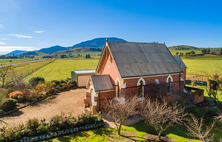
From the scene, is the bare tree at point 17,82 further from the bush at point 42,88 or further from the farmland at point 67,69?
the farmland at point 67,69

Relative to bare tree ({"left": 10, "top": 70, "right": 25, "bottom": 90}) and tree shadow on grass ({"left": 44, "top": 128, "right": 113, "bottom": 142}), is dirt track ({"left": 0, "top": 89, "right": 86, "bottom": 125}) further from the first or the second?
bare tree ({"left": 10, "top": 70, "right": 25, "bottom": 90})

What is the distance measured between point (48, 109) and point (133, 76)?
51.1ft

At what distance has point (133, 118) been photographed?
18.2m

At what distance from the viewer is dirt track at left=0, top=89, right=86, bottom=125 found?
59.4 feet

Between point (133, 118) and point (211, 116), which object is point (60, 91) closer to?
point (133, 118)

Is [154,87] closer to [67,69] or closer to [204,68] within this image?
[204,68]

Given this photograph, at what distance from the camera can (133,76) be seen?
18.8m

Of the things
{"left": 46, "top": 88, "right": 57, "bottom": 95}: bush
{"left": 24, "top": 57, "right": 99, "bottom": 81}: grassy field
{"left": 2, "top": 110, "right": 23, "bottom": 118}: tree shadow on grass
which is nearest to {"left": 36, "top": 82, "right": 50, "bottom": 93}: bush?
{"left": 46, "top": 88, "right": 57, "bottom": 95}: bush

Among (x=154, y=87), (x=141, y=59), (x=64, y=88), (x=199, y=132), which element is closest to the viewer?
(x=199, y=132)

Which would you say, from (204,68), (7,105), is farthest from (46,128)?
(204,68)

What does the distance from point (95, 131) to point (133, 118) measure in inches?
243

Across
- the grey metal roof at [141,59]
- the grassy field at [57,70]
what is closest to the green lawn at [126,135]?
the grey metal roof at [141,59]

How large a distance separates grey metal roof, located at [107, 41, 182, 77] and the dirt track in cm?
1062

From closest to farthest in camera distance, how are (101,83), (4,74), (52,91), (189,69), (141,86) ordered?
1. (101,83)
2. (141,86)
3. (4,74)
4. (52,91)
5. (189,69)
